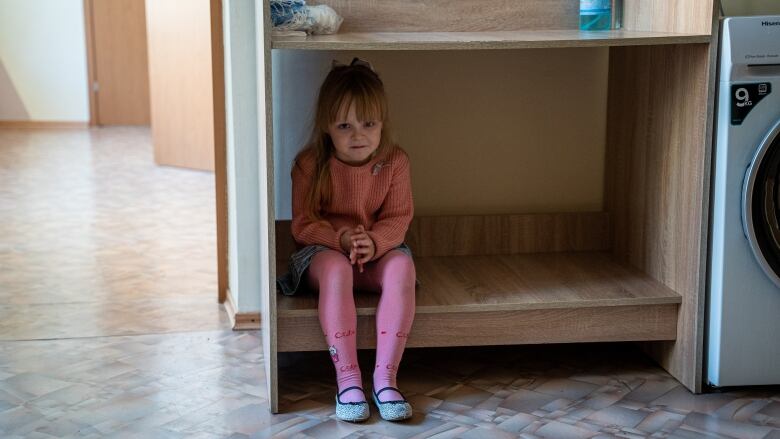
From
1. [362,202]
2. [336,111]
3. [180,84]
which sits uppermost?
[336,111]

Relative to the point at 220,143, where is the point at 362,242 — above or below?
below

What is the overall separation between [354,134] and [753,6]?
95 cm

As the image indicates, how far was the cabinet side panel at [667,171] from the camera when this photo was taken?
2283 millimetres

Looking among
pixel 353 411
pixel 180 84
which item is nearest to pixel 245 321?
pixel 353 411

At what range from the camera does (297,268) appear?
237 centimetres

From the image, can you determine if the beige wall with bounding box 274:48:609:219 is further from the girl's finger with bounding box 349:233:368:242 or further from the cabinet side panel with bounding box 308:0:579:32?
the girl's finger with bounding box 349:233:368:242

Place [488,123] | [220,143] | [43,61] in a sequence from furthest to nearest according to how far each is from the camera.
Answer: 1. [43,61]
2. [220,143]
3. [488,123]

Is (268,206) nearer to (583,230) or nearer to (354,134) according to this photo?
(354,134)

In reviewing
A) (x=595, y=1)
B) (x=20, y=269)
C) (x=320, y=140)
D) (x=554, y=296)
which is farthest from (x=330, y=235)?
(x=20, y=269)

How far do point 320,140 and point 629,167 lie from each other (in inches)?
32.2

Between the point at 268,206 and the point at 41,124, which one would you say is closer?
the point at 268,206

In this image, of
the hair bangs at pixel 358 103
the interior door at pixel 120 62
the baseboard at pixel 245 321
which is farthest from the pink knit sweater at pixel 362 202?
the interior door at pixel 120 62

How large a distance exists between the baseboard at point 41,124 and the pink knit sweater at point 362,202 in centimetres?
518

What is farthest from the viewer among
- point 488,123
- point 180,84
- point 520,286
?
point 180,84
